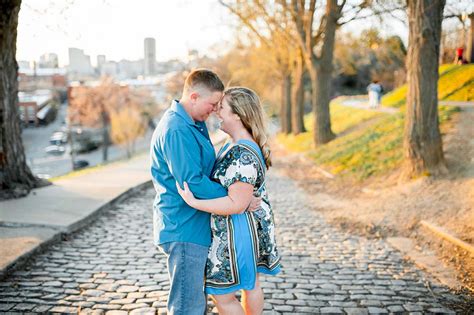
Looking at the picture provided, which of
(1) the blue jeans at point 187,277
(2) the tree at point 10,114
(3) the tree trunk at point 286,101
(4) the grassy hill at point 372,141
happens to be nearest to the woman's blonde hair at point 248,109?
(1) the blue jeans at point 187,277

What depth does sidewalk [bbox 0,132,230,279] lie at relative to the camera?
237 inches

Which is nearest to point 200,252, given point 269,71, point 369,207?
point 369,207

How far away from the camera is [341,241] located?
24.6 ft

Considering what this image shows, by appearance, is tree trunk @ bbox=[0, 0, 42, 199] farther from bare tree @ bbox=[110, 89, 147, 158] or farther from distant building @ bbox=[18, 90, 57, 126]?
distant building @ bbox=[18, 90, 57, 126]

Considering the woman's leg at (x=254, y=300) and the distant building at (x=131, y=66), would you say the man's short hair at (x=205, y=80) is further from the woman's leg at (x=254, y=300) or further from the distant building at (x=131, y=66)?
the distant building at (x=131, y=66)

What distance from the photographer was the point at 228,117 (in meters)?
3.41

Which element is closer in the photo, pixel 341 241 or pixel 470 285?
pixel 470 285

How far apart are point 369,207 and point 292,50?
734 inches

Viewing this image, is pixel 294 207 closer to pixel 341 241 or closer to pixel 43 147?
pixel 341 241

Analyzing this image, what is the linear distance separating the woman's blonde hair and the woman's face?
0.02 meters

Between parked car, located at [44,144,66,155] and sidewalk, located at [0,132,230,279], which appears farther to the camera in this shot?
parked car, located at [44,144,66,155]

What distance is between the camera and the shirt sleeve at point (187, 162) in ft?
10.1

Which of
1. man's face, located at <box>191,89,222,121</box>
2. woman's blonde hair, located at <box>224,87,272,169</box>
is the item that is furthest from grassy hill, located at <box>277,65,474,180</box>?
man's face, located at <box>191,89,222,121</box>

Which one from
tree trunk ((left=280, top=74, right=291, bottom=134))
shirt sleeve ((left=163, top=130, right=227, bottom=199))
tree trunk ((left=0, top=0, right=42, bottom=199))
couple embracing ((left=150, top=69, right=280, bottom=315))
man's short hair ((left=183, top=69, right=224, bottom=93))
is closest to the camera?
shirt sleeve ((left=163, top=130, right=227, bottom=199))
